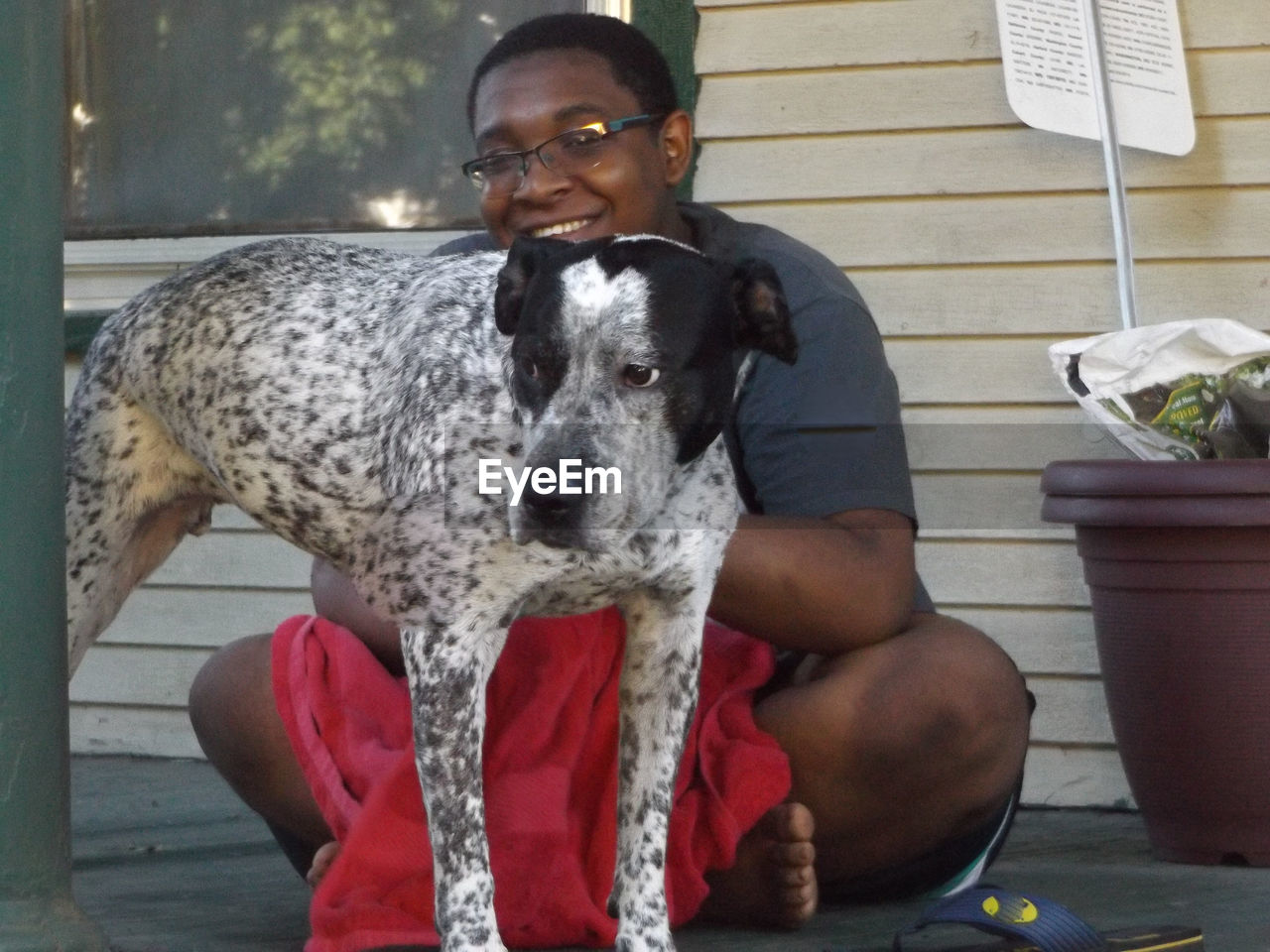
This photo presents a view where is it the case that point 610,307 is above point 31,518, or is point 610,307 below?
above

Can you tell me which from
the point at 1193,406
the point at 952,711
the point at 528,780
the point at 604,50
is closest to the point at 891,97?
the point at 1193,406

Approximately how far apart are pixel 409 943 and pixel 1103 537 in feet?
5.08

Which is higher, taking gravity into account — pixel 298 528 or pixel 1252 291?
pixel 1252 291

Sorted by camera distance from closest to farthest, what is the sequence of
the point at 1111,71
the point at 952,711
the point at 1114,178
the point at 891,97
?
the point at 952,711 → the point at 1114,178 → the point at 1111,71 → the point at 891,97

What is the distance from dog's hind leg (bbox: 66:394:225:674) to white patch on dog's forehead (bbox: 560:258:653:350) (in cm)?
90

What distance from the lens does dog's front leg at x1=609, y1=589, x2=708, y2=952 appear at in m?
2.32

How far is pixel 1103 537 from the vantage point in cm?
323

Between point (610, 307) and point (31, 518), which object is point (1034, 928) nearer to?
point (610, 307)

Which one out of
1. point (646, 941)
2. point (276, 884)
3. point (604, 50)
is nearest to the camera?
point (646, 941)

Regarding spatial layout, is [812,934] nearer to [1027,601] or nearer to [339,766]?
[339,766]

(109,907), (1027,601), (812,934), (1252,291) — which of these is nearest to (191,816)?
(109,907)

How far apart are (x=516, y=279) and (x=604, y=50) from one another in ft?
2.71

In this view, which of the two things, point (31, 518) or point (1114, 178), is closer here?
point (31, 518)

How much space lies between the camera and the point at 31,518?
2.14 meters
